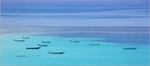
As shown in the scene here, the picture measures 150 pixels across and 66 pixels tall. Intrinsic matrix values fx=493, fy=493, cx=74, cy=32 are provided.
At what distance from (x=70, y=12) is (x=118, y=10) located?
970 millimetres

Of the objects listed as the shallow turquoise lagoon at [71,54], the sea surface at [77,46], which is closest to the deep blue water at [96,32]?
the sea surface at [77,46]

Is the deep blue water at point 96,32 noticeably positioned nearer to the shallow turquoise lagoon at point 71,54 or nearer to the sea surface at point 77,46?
the sea surface at point 77,46

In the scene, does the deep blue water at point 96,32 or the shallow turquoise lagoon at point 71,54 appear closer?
the shallow turquoise lagoon at point 71,54

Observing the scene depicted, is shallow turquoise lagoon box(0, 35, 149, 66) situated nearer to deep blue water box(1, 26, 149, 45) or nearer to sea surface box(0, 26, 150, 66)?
sea surface box(0, 26, 150, 66)

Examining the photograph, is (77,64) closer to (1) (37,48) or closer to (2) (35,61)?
(2) (35,61)

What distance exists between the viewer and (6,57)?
520 cm

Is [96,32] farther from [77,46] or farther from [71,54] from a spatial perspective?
[71,54]

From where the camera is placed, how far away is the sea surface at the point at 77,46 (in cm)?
509

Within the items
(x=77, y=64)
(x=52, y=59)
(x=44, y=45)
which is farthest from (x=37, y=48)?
(x=77, y=64)

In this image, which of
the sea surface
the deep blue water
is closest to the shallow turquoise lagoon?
the sea surface

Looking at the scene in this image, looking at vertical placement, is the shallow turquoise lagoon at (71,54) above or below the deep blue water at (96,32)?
below

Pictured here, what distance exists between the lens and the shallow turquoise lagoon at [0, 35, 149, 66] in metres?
5.02

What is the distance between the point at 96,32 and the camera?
7203mm

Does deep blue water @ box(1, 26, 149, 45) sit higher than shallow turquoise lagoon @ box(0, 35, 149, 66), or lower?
higher
